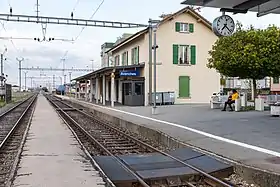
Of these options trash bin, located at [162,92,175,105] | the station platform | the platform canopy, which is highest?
the platform canopy

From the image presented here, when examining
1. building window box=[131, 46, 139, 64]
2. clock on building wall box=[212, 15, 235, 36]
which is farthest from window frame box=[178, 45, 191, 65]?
clock on building wall box=[212, 15, 235, 36]

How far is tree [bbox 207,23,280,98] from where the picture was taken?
22.1 m

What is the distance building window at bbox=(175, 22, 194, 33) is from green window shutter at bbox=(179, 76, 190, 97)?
13.0 feet

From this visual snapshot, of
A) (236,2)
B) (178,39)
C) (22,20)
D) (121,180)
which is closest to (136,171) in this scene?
(121,180)

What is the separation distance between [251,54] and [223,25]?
9.85 metres

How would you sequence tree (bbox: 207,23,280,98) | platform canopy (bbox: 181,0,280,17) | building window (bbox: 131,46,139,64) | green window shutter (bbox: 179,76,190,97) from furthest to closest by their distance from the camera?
1. building window (bbox: 131,46,139,64)
2. green window shutter (bbox: 179,76,190,97)
3. tree (bbox: 207,23,280,98)
4. platform canopy (bbox: 181,0,280,17)

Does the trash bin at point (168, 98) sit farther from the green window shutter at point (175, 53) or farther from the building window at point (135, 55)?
the building window at point (135, 55)

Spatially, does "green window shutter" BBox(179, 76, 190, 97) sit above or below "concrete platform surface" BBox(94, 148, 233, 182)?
above

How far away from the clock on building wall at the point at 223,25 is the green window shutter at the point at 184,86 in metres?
21.9

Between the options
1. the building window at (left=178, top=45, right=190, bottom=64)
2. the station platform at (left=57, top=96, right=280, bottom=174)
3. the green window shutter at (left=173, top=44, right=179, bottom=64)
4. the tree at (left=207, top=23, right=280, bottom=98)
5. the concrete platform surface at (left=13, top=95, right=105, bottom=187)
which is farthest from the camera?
the building window at (left=178, top=45, right=190, bottom=64)

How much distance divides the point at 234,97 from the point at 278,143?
1238 cm

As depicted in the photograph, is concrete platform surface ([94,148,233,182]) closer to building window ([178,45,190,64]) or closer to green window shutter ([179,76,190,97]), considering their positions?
green window shutter ([179,76,190,97])

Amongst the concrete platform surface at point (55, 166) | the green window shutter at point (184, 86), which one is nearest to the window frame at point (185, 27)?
the green window shutter at point (184, 86)

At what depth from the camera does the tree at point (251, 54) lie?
22.1 metres
